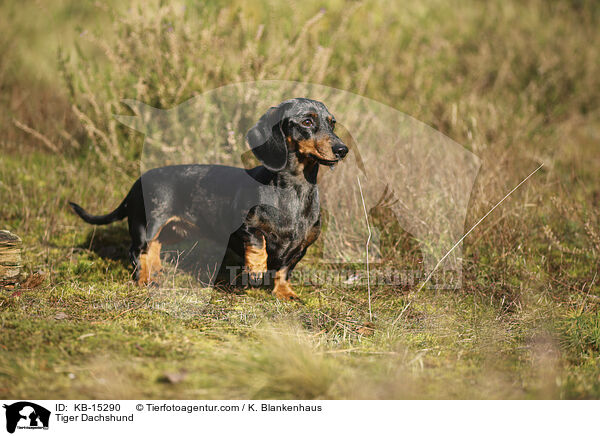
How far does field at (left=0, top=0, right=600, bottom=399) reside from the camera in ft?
8.52

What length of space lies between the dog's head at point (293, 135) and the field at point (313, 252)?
3.16 ft

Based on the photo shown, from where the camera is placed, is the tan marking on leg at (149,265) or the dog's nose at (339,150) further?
the tan marking on leg at (149,265)

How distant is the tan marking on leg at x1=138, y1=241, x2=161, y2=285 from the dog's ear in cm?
108

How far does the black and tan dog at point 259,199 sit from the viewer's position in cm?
337

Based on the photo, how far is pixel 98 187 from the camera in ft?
17.5

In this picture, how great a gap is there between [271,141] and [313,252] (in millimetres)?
1454

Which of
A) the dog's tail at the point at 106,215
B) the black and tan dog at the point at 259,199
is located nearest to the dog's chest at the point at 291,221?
the black and tan dog at the point at 259,199

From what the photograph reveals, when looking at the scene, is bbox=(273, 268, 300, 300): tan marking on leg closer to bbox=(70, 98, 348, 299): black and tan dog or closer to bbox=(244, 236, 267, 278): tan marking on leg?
bbox=(70, 98, 348, 299): black and tan dog

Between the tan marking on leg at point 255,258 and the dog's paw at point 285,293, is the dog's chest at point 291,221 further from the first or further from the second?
the dog's paw at point 285,293

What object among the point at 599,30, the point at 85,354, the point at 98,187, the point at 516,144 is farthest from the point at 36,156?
the point at 599,30

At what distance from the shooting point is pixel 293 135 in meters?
3.36

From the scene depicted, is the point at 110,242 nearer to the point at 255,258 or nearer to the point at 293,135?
the point at 255,258

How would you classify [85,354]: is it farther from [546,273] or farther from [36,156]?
[36,156]
